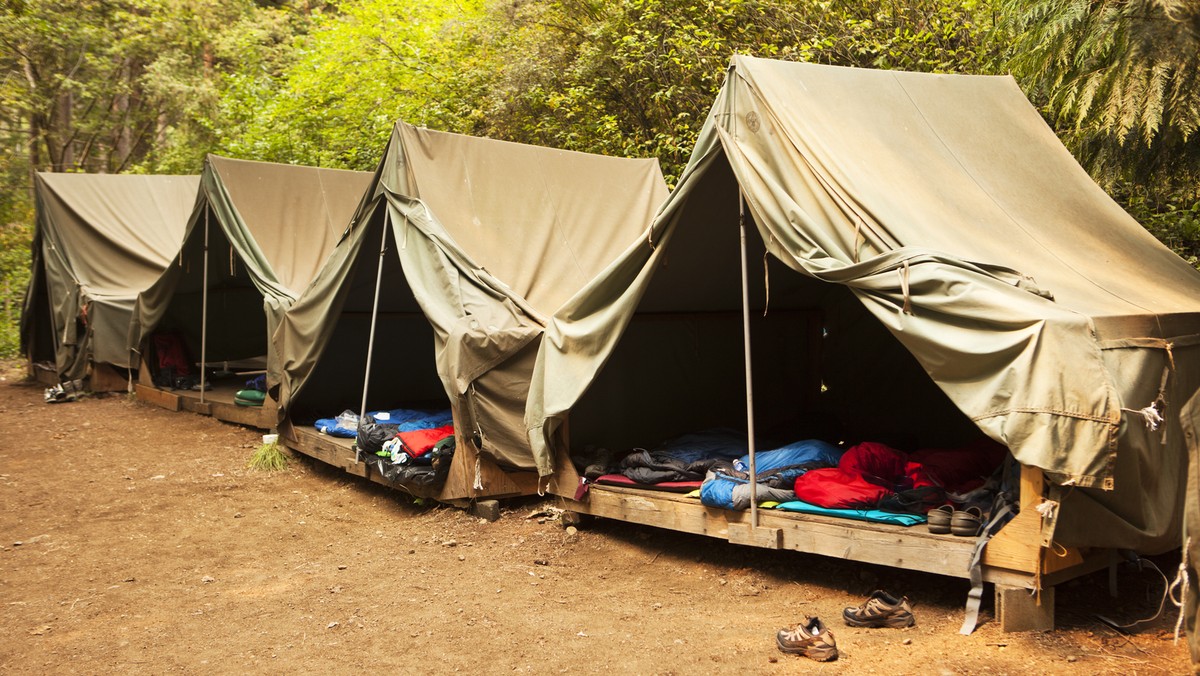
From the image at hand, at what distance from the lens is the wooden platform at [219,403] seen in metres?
8.95

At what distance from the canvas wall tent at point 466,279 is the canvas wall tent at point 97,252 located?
428 cm

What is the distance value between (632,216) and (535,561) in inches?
138

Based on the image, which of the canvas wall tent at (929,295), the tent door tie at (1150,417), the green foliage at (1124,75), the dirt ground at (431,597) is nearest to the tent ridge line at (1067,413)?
the canvas wall tent at (929,295)

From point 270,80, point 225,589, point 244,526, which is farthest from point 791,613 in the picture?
point 270,80

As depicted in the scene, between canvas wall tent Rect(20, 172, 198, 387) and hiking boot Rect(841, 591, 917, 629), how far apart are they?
9844 millimetres

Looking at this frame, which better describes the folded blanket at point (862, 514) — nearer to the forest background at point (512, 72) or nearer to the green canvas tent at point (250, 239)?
the forest background at point (512, 72)

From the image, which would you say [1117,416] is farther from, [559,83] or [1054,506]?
[559,83]

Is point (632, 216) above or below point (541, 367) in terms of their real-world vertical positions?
above

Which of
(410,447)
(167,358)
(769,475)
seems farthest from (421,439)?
(167,358)

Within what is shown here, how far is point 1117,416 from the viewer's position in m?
3.43

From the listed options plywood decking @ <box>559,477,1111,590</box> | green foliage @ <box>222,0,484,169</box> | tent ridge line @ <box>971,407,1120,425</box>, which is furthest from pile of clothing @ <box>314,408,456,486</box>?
green foliage @ <box>222,0,484,169</box>

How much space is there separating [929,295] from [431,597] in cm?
283

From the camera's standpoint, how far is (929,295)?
3.95 metres

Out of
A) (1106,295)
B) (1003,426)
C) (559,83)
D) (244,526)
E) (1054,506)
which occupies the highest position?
(559,83)
